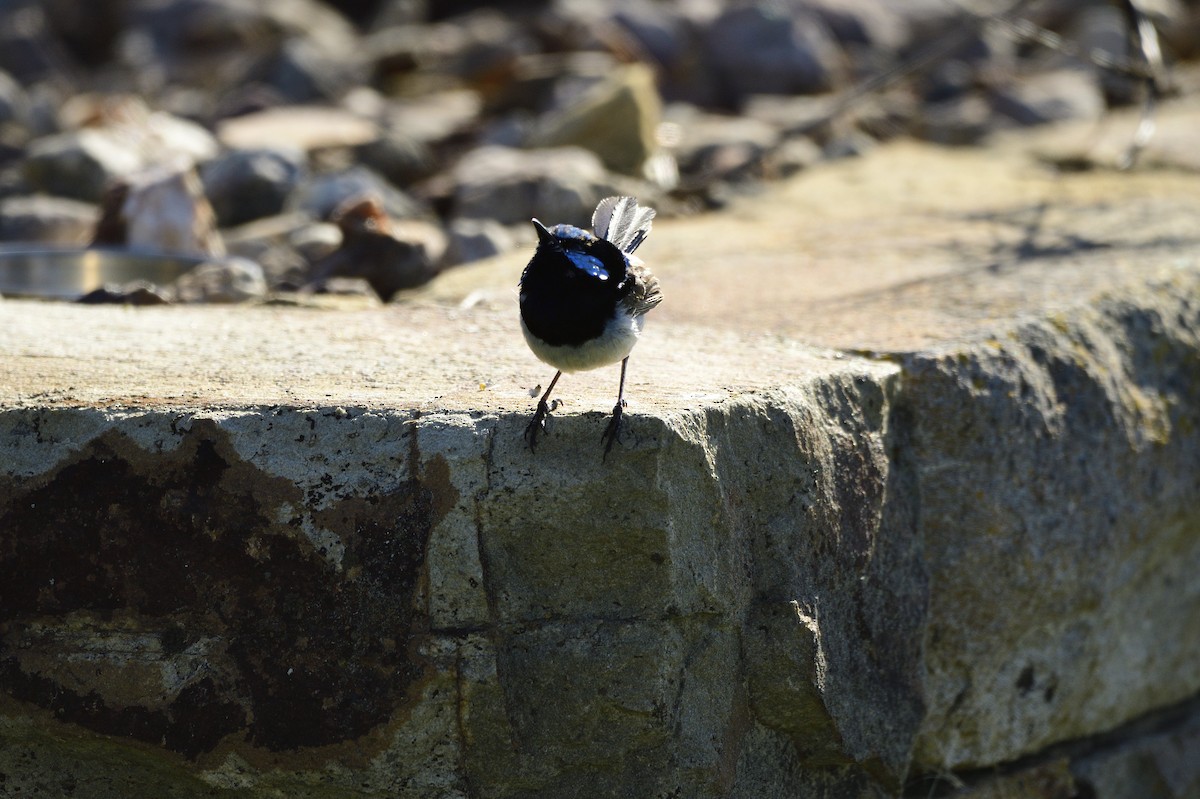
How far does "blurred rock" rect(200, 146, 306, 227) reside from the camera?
801cm

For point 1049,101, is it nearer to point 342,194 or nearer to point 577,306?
point 342,194

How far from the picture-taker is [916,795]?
3.72m

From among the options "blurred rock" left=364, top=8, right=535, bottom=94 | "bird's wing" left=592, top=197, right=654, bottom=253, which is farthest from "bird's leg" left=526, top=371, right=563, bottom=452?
"blurred rock" left=364, top=8, right=535, bottom=94

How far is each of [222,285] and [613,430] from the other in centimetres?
291

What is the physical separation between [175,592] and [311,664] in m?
0.35

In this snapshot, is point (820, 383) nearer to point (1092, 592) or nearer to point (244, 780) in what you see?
point (1092, 592)

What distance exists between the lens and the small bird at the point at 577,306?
2.91 m

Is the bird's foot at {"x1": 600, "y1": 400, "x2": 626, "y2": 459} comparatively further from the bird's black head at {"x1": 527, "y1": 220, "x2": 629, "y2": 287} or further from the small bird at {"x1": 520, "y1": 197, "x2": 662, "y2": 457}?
the bird's black head at {"x1": 527, "y1": 220, "x2": 629, "y2": 287}

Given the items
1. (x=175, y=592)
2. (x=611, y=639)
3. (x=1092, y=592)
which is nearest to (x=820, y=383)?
(x=611, y=639)

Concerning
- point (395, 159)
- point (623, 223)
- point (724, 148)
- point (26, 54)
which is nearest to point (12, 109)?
point (395, 159)

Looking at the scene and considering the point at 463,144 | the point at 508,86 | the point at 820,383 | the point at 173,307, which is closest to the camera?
the point at 820,383

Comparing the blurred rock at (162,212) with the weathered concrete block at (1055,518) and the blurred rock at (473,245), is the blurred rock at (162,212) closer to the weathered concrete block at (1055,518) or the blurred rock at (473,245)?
the blurred rock at (473,245)

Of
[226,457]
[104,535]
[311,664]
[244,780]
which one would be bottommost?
[244,780]

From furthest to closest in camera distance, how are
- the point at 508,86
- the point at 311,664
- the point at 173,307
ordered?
1. the point at 508,86
2. the point at 173,307
3. the point at 311,664
